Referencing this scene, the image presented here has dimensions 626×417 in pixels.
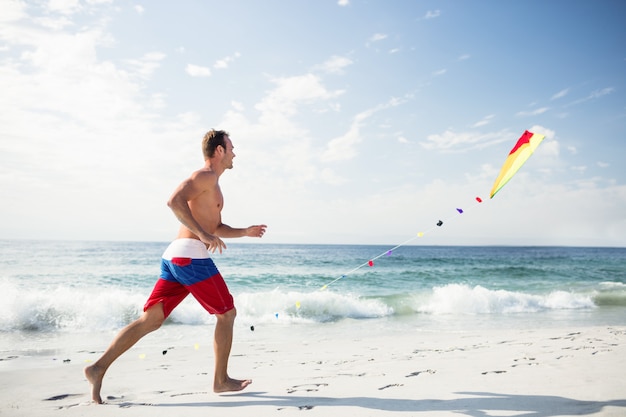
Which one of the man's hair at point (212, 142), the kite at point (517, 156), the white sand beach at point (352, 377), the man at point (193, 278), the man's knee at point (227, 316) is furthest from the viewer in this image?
the kite at point (517, 156)

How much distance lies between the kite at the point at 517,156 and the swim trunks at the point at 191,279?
2589mm

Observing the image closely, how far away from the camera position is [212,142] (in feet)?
11.3

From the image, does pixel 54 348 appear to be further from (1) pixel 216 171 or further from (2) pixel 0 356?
(1) pixel 216 171

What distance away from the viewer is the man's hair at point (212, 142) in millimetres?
3439

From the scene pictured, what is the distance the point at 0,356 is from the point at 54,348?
708 mm

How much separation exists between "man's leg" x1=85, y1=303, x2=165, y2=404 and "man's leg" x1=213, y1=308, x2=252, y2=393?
465 mm

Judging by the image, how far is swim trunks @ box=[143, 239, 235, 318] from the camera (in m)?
3.14

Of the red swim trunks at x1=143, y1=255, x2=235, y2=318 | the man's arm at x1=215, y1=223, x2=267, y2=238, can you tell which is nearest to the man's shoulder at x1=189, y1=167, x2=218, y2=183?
the man's arm at x1=215, y1=223, x2=267, y2=238

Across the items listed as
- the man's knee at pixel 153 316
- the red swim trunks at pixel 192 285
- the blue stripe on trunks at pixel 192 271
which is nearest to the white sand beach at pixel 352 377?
the man's knee at pixel 153 316

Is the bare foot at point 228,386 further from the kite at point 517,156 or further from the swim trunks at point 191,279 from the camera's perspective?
the kite at point 517,156

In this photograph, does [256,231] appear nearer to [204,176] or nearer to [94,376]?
[204,176]

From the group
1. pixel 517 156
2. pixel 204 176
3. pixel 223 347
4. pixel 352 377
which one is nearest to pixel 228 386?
pixel 223 347

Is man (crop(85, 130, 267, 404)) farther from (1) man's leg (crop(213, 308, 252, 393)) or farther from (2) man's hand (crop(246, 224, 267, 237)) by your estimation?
(2) man's hand (crop(246, 224, 267, 237))

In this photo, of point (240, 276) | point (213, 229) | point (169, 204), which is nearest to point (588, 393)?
point (213, 229)
